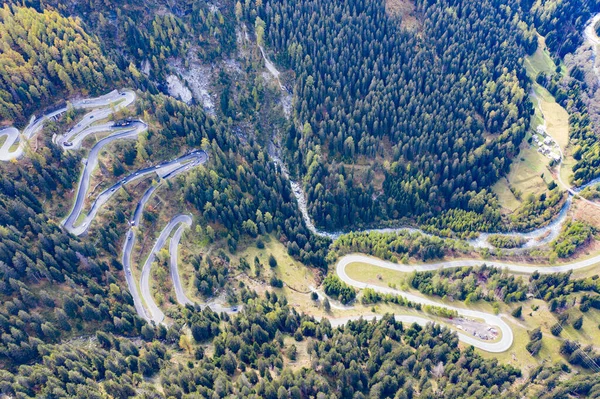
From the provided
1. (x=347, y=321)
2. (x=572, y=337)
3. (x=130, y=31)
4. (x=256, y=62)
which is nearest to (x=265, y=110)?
(x=256, y=62)

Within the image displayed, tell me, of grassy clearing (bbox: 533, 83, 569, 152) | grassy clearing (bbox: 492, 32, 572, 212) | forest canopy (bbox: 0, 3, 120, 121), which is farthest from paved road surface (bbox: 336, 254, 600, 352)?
forest canopy (bbox: 0, 3, 120, 121)

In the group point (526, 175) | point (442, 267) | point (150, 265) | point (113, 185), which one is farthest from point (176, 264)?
point (526, 175)

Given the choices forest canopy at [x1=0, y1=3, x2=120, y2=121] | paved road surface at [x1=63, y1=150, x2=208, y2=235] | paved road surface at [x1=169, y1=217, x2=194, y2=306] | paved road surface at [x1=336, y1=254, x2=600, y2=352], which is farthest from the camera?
forest canopy at [x1=0, y1=3, x2=120, y2=121]

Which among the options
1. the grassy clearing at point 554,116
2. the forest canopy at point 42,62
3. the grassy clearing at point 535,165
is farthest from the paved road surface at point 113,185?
the grassy clearing at point 554,116

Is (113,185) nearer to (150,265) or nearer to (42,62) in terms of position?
(150,265)

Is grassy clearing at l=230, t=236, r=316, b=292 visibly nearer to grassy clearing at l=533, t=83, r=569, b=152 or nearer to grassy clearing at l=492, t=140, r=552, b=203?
grassy clearing at l=492, t=140, r=552, b=203

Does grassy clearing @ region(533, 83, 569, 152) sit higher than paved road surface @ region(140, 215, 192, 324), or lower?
higher

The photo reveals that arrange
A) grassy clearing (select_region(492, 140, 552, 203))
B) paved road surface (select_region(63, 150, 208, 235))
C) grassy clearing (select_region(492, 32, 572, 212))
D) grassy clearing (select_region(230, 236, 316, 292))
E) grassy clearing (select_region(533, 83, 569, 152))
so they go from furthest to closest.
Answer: grassy clearing (select_region(533, 83, 569, 152)) → grassy clearing (select_region(492, 32, 572, 212)) → grassy clearing (select_region(492, 140, 552, 203)) → grassy clearing (select_region(230, 236, 316, 292)) → paved road surface (select_region(63, 150, 208, 235))

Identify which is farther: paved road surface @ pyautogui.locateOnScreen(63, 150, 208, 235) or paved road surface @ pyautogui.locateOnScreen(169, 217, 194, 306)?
paved road surface @ pyautogui.locateOnScreen(63, 150, 208, 235)

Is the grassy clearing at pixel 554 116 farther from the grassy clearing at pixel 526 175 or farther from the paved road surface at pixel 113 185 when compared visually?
the paved road surface at pixel 113 185

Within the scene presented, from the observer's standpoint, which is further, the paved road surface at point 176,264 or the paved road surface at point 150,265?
the paved road surface at point 176,264

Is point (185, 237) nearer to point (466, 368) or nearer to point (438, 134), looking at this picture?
point (466, 368)
